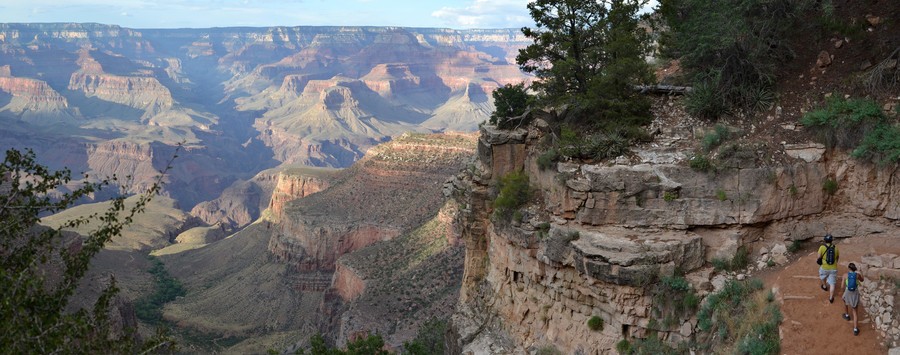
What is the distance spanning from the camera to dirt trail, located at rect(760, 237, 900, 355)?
560 inches

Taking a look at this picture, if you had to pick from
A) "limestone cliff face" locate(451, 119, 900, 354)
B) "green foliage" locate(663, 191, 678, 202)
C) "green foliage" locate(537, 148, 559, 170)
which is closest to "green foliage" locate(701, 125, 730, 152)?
"limestone cliff face" locate(451, 119, 900, 354)

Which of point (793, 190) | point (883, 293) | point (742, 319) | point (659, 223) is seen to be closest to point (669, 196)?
point (659, 223)

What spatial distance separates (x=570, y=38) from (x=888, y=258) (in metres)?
10.5

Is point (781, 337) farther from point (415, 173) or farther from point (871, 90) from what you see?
point (415, 173)

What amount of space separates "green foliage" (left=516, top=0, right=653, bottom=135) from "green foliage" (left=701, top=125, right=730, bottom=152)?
6.40 feet

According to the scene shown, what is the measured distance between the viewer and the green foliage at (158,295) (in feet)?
194

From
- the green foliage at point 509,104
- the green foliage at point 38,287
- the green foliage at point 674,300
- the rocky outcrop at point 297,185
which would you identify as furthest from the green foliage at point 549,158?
the rocky outcrop at point 297,185

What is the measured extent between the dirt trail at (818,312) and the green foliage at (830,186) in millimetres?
1270

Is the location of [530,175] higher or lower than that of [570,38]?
lower

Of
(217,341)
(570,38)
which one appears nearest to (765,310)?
(570,38)

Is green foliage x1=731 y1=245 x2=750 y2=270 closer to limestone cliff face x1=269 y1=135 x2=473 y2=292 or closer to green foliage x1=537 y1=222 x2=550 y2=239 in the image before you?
green foliage x1=537 y1=222 x2=550 y2=239

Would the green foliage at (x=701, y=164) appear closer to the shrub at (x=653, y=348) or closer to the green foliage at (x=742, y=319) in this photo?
the green foliage at (x=742, y=319)

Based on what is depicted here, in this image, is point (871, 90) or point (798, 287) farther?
point (871, 90)

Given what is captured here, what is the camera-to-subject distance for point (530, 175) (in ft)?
69.5
